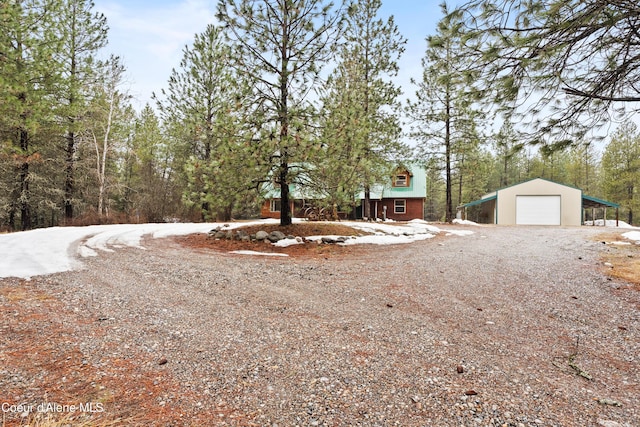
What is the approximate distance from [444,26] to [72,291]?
5.61 metres

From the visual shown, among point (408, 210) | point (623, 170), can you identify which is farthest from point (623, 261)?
point (623, 170)

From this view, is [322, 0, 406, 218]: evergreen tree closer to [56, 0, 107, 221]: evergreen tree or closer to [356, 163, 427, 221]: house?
[356, 163, 427, 221]: house

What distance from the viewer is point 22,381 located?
1.76m

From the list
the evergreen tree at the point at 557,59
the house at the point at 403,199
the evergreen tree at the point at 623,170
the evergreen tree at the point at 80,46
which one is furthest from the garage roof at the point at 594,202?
the evergreen tree at the point at 80,46

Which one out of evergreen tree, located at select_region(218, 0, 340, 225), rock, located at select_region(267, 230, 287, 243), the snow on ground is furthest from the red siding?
evergreen tree, located at select_region(218, 0, 340, 225)

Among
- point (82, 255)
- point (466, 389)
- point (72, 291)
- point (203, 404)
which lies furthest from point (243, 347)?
point (82, 255)

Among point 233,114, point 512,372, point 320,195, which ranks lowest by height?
point 512,372

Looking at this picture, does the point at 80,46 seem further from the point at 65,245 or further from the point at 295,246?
the point at 295,246

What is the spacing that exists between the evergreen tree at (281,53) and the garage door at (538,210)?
647 inches

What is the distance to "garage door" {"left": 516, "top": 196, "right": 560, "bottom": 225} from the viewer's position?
1744cm

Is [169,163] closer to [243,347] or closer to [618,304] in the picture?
[243,347]

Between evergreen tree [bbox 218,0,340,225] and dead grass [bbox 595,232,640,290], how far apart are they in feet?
19.0

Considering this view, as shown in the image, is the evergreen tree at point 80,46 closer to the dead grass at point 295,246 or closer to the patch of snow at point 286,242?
the dead grass at point 295,246

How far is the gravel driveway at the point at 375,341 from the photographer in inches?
65.4
